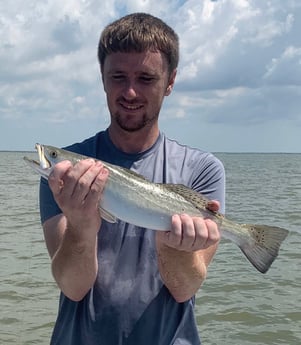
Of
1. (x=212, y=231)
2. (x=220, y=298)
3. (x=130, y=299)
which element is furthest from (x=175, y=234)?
(x=220, y=298)

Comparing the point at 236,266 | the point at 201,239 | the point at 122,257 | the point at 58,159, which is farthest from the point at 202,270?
the point at 236,266

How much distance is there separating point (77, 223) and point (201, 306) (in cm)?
729

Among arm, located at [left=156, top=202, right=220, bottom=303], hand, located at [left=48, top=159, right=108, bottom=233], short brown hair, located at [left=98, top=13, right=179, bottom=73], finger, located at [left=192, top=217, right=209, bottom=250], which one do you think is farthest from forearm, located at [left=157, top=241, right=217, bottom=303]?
short brown hair, located at [left=98, top=13, right=179, bottom=73]

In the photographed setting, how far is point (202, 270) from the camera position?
3299mm

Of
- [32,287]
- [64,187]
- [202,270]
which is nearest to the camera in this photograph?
[64,187]

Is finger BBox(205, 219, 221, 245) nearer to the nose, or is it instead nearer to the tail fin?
the tail fin

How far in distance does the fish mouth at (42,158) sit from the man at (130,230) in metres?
0.19

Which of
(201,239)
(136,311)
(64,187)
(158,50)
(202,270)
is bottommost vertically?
(136,311)

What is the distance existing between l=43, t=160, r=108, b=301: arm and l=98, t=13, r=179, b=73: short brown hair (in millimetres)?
783

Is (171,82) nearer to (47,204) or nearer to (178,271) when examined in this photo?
(47,204)

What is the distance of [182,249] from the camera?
3123 millimetres

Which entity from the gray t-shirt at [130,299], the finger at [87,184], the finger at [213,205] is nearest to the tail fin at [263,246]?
the finger at [213,205]

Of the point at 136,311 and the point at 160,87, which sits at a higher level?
the point at 160,87

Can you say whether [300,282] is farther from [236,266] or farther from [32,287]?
[32,287]
